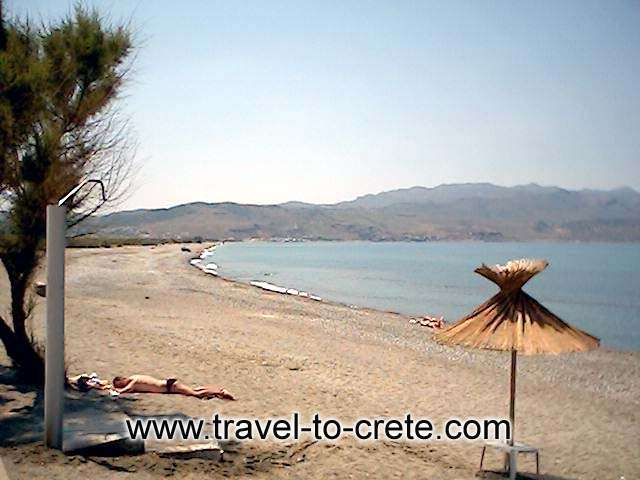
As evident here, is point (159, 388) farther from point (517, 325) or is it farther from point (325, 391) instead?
point (517, 325)

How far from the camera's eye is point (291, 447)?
24.1 ft

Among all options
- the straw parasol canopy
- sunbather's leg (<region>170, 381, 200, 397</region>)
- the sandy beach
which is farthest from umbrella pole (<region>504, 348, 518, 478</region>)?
sunbather's leg (<region>170, 381, 200, 397</region>)

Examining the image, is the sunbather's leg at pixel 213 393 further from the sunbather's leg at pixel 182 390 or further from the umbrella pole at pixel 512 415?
the umbrella pole at pixel 512 415

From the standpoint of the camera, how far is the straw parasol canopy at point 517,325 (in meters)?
6.39

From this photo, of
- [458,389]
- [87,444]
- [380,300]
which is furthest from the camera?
[380,300]

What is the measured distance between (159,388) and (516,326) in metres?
4.74

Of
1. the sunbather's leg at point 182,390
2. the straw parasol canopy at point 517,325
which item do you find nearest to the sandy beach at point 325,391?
the sunbather's leg at point 182,390

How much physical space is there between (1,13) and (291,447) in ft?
20.3

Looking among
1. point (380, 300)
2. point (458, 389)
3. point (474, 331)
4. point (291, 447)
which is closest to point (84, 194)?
point (291, 447)

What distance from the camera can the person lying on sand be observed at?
877 centimetres

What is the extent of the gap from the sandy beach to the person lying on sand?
29 centimetres

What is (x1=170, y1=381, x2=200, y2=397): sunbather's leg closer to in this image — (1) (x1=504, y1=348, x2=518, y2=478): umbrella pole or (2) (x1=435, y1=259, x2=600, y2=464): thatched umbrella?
(2) (x1=435, y1=259, x2=600, y2=464): thatched umbrella

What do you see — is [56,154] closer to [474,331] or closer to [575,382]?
[474,331]

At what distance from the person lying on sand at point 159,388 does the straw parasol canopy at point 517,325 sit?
3.52 metres
